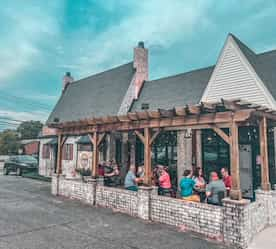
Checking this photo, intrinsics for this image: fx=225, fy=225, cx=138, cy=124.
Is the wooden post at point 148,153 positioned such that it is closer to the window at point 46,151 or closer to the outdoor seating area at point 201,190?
the outdoor seating area at point 201,190

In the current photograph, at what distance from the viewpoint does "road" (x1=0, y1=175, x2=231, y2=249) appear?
4953 mm

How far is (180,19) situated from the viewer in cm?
1205

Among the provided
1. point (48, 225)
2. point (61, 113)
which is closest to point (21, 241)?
point (48, 225)

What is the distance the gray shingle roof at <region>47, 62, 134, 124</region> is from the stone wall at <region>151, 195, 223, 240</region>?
28.3 feet

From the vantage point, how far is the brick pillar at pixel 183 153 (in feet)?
35.4

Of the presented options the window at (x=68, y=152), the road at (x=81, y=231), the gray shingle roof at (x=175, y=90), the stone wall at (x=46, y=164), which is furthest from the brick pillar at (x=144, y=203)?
the stone wall at (x=46, y=164)

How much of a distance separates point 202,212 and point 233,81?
6.58m

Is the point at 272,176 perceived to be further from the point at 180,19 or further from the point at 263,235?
the point at 180,19

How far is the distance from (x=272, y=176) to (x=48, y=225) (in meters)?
8.14

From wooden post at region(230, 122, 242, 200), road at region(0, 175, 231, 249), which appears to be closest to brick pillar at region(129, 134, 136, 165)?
road at region(0, 175, 231, 249)

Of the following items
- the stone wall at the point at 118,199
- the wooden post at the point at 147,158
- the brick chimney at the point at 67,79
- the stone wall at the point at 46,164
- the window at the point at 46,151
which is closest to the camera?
the wooden post at the point at 147,158

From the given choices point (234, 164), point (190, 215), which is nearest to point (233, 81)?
point (234, 164)

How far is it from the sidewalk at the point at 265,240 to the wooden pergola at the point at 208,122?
1071 millimetres

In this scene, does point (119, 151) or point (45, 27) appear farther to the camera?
point (119, 151)
